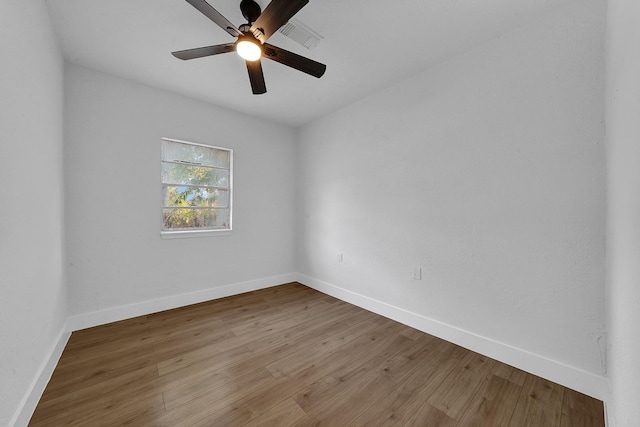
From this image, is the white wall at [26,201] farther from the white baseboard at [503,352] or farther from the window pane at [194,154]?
the white baseboard at [503,352]

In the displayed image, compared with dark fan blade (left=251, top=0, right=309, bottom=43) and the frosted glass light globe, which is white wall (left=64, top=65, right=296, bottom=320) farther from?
dark fan blade (left=251, top=0, right=309, bottom=43)

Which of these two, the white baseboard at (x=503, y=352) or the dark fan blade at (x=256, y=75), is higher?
the dark fan blade at (x=256, y=75)

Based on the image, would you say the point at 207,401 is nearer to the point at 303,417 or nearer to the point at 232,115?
the point at 303,417

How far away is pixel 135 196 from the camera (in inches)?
106

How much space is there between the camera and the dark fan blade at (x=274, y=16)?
1.34 m

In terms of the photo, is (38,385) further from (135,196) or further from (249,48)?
(249,48)

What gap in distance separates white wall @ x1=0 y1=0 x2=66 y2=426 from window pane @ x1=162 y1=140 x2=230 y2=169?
102 centimetres

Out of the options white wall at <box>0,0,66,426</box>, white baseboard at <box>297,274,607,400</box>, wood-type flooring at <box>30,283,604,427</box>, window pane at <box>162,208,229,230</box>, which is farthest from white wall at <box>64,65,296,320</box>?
white baseboard at <box>297,274,607,400</box>

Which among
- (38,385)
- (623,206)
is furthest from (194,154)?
(623,206)

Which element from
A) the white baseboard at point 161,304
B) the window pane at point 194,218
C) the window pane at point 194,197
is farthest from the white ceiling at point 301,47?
the white baseboard at point 161,304

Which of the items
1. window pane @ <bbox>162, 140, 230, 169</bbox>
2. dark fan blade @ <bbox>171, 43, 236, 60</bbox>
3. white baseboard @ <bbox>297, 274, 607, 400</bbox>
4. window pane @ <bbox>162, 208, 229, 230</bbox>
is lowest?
white baseboard @ <bbox>297, 274, 607, 400</bbox>

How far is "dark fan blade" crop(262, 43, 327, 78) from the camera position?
1.75 m

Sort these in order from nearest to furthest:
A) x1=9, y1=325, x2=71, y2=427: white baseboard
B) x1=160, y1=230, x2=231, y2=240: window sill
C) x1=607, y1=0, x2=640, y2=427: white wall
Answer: x1=607, y1=0, x2=640, y2=427: white wall
x1=9, y1=325, x2=71, y2=427: white baseboard
x1=160, y1=230, x2=231, y2=240: window sill

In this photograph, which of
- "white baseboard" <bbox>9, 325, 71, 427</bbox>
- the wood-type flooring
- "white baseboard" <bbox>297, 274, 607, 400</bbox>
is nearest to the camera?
"white baseboard" <bbox>9, 325, 71, 427</bbox>
